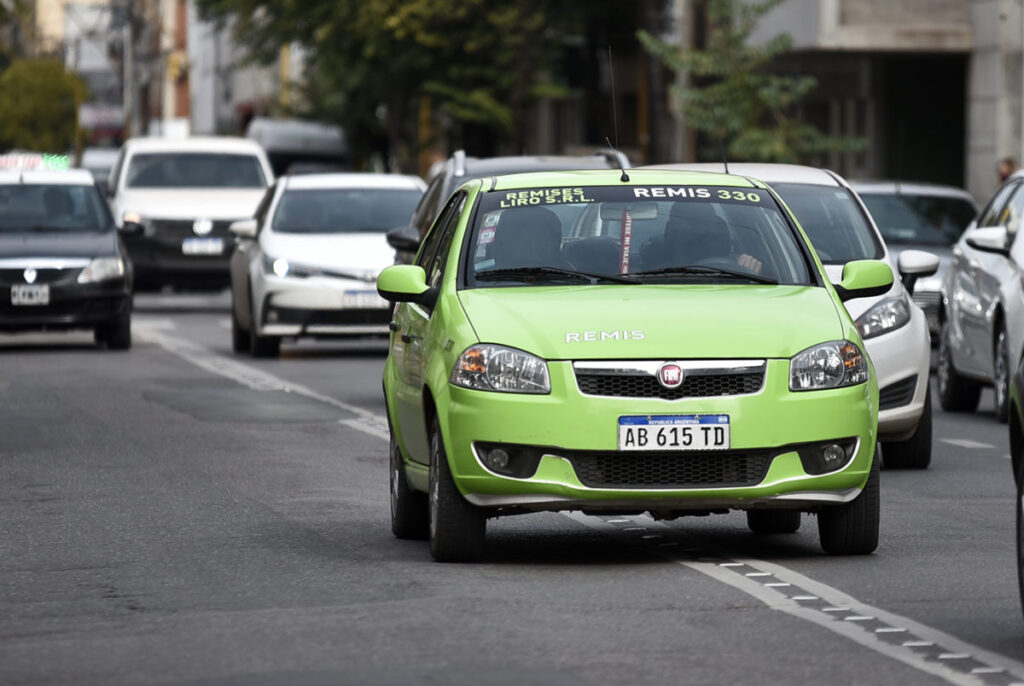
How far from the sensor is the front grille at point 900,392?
13.4 metres

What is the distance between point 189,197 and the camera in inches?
1233

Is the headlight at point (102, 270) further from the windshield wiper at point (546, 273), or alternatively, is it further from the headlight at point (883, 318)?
the windshield wiper at point (546, 273)

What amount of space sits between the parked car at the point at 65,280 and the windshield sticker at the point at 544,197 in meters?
13.9

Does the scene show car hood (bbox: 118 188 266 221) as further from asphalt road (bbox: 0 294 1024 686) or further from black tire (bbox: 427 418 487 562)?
black tire (bbox: 427 418 487 562)

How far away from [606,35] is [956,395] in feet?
95.2

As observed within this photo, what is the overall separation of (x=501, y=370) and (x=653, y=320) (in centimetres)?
58

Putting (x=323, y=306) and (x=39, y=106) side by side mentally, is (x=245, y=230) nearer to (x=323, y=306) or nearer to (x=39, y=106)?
(x=323, y=306)

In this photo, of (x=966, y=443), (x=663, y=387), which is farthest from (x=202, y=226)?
(x=663, y=387)

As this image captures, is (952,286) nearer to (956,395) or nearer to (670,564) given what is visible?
(956,395)

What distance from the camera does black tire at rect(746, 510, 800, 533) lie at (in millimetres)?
10656

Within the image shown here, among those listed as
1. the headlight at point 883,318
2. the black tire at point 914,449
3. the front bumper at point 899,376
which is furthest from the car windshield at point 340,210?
the front bumper at point 899,376

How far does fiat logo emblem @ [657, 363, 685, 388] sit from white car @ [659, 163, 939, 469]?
418 cm

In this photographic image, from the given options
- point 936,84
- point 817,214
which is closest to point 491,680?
point 817,214

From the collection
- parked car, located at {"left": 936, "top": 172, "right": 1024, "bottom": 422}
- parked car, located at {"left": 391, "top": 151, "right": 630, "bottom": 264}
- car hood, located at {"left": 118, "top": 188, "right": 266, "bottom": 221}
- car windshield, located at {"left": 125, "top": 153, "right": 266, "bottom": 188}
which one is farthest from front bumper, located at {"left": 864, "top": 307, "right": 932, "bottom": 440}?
car windshield, located at {"left": 125, "top": 153, "right": 266, "bottom": 188}
